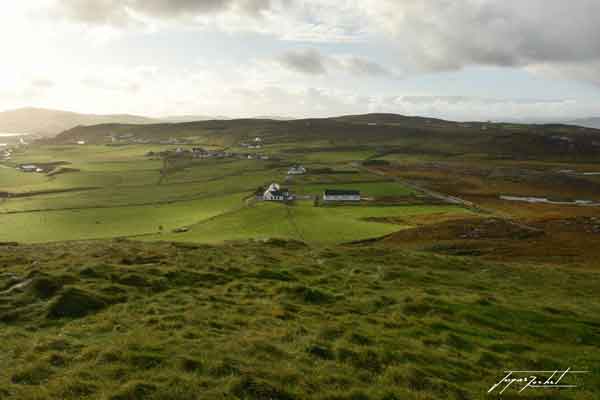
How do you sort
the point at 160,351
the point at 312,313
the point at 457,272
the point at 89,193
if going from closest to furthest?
1. the point at 160,351
2. the point at 312,313
3. the point at 457,272
4. the point at 89,193

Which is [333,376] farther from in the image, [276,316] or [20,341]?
[20,341]

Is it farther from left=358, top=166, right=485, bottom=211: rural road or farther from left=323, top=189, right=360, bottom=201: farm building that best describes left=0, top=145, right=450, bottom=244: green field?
left=323, top=189, right=360, bottom=201: farm building

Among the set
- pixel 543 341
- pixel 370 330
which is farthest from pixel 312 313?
pixel 543 341

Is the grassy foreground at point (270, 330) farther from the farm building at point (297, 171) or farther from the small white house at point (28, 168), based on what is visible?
the small white house at point (28, 168)

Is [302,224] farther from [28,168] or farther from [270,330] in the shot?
[28,168]

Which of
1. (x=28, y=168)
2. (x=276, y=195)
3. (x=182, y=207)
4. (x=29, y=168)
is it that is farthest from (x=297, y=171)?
(x=28, y=168)

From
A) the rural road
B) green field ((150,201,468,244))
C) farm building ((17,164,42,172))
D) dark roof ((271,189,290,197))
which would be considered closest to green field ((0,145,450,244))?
green field ((150,201,468,244))

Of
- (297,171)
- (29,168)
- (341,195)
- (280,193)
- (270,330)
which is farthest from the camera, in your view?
(29,168)
